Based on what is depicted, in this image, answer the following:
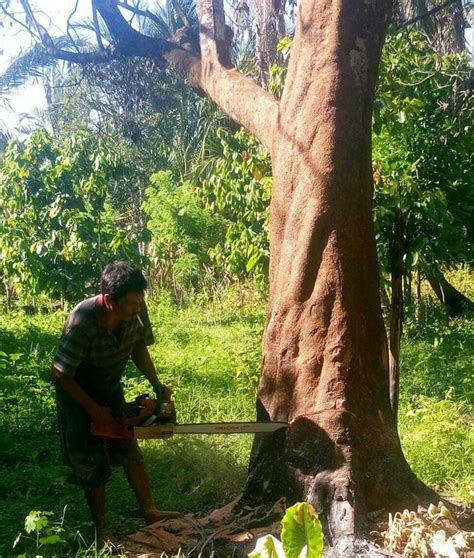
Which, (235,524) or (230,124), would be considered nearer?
(235,524)

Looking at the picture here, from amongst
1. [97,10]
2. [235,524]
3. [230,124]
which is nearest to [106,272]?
[235,524]

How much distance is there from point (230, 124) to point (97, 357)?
12.6m

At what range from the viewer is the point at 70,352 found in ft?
12.1

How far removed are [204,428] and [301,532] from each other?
66.9 inches

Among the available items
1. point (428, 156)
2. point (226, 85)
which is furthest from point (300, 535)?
point (428, 156)

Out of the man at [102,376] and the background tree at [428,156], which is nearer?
the man at [102,376]

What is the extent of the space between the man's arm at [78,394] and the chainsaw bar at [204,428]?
0.65 feet

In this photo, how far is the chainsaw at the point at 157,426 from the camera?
12.5 feet

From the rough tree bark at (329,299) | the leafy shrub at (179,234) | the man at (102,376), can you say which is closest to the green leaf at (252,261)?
the rough tree bark at (329,299)

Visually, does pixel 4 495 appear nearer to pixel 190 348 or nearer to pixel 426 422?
pixel 426 422

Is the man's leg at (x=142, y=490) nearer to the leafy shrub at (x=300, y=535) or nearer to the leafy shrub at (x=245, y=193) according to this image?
the leafy shrub at (x=300, y=535)

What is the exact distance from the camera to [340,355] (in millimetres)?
3781

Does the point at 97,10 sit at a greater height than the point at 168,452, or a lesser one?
greater

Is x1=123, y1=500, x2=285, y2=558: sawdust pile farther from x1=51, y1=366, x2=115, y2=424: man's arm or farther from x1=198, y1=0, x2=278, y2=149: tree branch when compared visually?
x1=198, y1=0, x2=278, y2=149: tree branch
